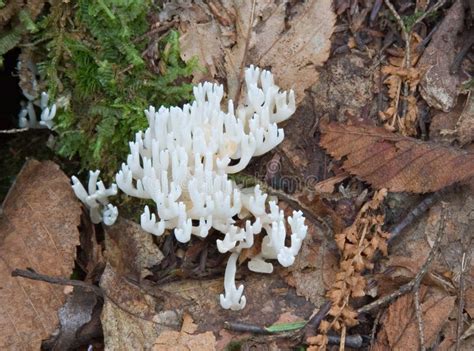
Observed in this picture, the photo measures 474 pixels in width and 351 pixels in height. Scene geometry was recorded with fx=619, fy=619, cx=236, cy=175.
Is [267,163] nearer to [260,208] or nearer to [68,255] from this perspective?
[260,208]

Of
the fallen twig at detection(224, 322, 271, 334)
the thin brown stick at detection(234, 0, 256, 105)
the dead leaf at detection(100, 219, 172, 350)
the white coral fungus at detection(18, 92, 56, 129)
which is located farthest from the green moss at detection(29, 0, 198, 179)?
the fallen twig at detection(224, 322, 271, 334)

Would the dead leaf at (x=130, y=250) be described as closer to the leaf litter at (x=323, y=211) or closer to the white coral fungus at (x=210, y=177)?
the leaf litter at (x=323, y=211)

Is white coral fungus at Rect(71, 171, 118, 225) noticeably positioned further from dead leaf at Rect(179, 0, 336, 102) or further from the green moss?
dead leaf at Rect(179, 0, 336, 102)

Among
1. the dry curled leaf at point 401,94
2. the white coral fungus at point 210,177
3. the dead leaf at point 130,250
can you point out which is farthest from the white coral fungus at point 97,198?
the dry curled leaf at point 401,94

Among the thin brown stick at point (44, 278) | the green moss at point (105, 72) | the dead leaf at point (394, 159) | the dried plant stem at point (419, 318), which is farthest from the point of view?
the green moss at point (105, 72)

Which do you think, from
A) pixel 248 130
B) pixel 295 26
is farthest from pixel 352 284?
pixel 295 26

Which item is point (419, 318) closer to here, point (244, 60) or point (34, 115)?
point (244, 60)
